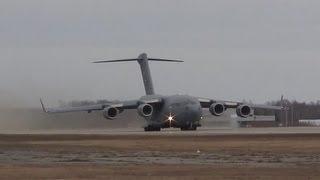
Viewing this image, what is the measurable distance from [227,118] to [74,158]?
85466mm

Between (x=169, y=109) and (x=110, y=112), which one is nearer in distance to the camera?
(x=169, y=109)

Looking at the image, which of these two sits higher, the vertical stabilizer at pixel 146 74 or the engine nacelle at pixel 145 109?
the vertical stabilizer at pixel 146 74

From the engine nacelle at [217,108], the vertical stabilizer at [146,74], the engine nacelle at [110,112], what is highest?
the vertical stabilizer at [146,74]

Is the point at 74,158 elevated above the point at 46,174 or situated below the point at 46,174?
above

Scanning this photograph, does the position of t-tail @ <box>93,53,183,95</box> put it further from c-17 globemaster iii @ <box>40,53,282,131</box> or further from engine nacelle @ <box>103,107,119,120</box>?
engine nacelle @ <box>103,107,119,120</box>

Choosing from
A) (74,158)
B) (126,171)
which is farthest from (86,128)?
(126,171)

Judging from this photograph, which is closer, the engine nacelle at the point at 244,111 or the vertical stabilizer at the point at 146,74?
the engine nacelle at the point at 244,111

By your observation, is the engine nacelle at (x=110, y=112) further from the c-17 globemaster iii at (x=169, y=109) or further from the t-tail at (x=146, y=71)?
the t-tail at (x=146, y=71)

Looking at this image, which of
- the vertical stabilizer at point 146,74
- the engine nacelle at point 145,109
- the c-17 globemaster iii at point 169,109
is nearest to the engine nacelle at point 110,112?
the c-17 globemaster iii at point 169,109

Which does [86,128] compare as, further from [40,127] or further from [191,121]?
[191,121]

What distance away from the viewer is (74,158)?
102 feet

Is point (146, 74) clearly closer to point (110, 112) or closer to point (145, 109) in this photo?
point (110, 112)

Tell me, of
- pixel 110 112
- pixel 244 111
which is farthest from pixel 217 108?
pixel 110 112

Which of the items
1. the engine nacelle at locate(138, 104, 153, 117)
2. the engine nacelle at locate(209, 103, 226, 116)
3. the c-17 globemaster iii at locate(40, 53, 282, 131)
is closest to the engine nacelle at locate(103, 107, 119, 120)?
the c-17 globemaster iii at locate(40, 53, 282, 131)
